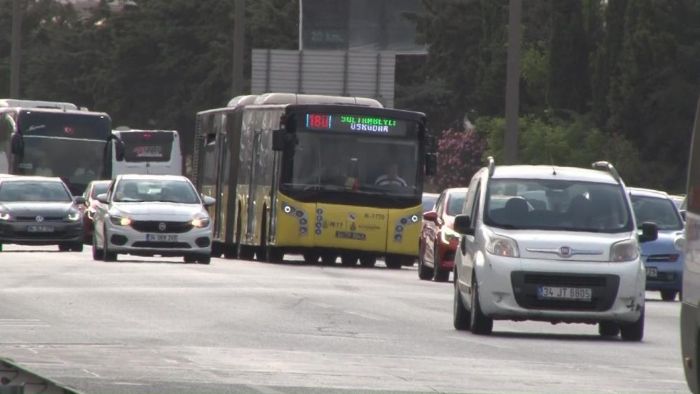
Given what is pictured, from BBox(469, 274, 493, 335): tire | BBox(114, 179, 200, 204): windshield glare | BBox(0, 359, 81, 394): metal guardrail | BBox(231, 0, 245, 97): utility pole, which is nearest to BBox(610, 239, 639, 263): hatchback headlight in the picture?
BBox(469, 274, 493, 335): tire

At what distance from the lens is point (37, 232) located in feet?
140

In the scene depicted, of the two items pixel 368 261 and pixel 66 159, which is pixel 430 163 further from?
pixel 66 159

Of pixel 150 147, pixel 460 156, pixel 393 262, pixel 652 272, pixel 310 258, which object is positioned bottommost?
pixel 460 156

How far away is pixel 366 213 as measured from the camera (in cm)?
A: 3922

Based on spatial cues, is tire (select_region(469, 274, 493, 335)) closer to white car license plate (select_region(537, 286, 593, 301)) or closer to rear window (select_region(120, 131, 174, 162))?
white car license plate (select_region(537, 286, 593, 301))

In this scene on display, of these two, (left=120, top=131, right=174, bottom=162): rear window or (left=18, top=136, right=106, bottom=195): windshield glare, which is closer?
(left=18, top=136, right=106, bottom=195): windshield glare

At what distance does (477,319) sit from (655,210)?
1231cm

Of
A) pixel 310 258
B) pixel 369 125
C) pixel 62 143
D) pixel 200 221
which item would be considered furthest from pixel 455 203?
pixel 62 143

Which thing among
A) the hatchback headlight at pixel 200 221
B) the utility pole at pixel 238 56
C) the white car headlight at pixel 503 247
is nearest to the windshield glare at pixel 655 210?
the hatchback headlight at pixel 200 221

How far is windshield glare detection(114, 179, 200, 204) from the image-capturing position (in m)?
38.2

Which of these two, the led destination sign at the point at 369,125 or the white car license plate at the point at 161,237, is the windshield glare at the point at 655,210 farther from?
the white car license plate at the point at 161,237

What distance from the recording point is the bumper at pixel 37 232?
140 feet

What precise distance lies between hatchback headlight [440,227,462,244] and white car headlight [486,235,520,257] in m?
12.7

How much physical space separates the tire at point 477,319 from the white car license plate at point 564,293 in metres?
0.59
